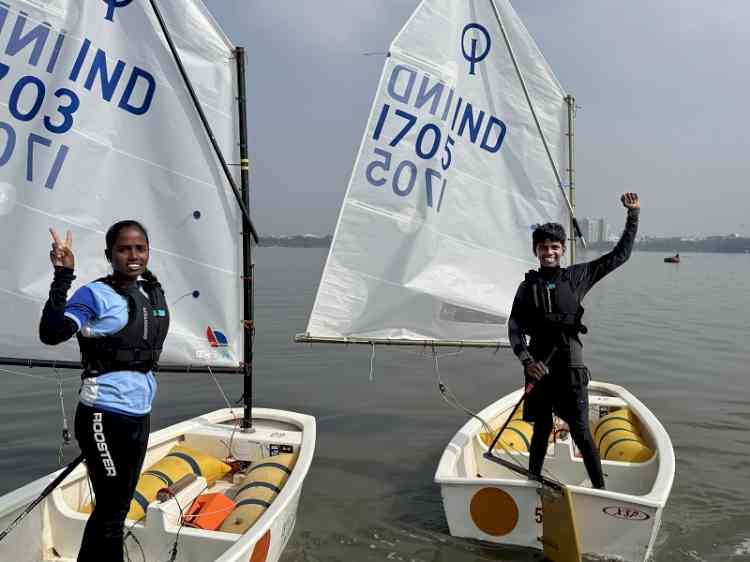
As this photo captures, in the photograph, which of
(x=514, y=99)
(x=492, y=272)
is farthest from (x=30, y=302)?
(x=514, y=99)

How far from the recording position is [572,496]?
4023mm

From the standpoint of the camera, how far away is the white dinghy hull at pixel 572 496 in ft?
13.2

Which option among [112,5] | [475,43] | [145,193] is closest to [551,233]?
[475,43]

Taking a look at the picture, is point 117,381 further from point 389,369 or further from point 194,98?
point 389,369

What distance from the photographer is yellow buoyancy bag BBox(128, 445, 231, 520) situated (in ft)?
13.5

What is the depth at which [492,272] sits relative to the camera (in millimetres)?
5934

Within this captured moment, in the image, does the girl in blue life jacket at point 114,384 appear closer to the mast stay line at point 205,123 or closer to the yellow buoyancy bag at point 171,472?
the yellow buoyancy bag at point 171,472

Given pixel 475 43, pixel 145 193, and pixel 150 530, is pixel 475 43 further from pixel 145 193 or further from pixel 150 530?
pixel 150 530

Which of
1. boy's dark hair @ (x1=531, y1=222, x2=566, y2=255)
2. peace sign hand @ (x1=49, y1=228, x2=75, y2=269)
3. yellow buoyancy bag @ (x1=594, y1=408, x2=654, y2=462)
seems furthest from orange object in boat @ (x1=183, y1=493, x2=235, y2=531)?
yellow buoyancy bag @ (x1=594, y1=408, x2=654, y2=462)

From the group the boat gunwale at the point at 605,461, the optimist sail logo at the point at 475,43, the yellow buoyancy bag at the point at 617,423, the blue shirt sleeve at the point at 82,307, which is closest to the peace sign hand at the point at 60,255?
the blue shirt sleeve at the point at 82,307

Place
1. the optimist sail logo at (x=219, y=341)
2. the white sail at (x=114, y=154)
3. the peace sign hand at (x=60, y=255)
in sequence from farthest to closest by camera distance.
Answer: the optimist sail logo at (x=219, y=341) < the white sail at (x=114, y=154) < the peace sign hand at (x=60, y=255)

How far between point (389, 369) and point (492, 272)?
6.30 m

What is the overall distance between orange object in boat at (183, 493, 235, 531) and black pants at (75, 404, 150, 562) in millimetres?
936

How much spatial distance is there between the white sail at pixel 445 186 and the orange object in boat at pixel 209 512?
178 centimetres
